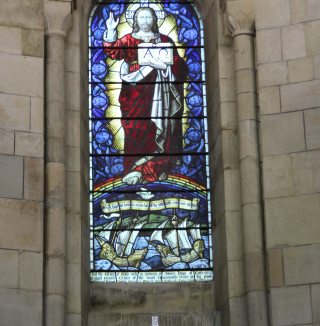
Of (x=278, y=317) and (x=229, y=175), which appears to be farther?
(x=229, y=175)

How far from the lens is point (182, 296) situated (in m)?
15.9

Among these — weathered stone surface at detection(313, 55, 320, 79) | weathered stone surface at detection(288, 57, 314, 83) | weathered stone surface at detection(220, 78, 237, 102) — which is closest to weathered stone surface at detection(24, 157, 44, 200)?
weathered stone surface at detection(220, 78, 237, 102)

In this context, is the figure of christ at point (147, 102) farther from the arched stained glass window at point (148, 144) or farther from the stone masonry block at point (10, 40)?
the stone masonry block at point (10, 40)

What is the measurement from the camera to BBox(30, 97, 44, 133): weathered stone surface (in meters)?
15.4

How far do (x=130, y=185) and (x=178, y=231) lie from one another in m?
0.89

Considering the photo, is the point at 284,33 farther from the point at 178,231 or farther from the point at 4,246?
the point at 4,246

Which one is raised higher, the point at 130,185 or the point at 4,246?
the point at 130,185

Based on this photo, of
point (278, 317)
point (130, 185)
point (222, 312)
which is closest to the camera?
point (278, 317)

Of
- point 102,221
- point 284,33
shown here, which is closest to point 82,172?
point 102,221

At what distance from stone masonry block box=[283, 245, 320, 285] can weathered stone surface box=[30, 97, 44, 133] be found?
3339 millimetres

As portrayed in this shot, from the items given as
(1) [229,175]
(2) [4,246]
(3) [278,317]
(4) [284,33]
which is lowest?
(3) [278,317]

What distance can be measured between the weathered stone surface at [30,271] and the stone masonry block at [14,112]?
158 centimetres

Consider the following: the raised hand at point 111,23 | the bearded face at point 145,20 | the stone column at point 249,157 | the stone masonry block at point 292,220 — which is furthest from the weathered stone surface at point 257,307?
the raised hand at point 111,23

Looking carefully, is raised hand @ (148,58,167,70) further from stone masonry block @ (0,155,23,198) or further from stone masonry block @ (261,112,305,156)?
stone masonry block @ (0,155,23,198)
